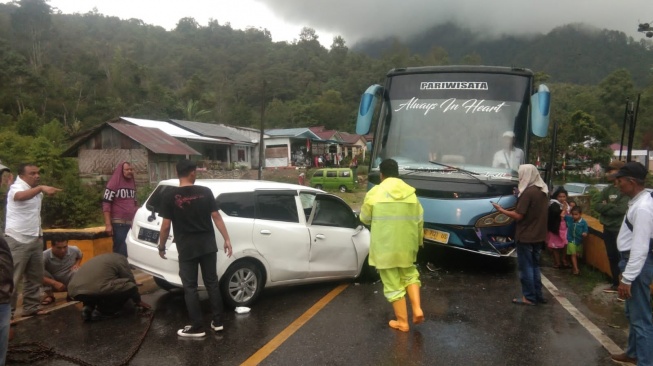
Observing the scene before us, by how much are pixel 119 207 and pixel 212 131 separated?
3277 centimetres

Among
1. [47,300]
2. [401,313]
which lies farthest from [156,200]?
[401,313]

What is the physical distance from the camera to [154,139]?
2745 centimetres

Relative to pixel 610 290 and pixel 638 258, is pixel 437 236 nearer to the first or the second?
pixel 610 290

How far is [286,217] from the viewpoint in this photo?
20.4 ft

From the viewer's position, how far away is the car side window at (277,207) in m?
6.01

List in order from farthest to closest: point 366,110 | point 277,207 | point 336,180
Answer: point 336,180 < point 366,110 < point 277,207

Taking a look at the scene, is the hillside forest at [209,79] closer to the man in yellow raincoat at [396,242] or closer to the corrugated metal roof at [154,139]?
the corrugated metal roof at [154,139]

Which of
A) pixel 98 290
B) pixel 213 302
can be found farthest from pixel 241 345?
pixel 98 290

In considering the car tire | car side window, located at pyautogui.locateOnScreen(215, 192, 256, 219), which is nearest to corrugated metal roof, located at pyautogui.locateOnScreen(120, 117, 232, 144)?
the car tire

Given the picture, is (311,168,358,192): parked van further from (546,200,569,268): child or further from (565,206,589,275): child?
(565,206,589,275): child

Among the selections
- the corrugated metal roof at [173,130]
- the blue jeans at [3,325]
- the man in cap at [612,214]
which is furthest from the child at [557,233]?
the corrugated metal roof at [173,130]

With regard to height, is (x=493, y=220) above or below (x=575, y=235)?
above

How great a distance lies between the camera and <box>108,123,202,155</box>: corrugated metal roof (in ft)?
84.4

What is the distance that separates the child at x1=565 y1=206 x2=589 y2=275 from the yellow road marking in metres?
4.20
